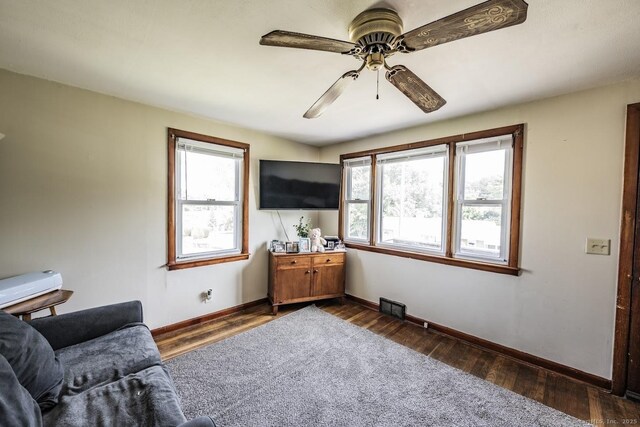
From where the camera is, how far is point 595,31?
134 cm

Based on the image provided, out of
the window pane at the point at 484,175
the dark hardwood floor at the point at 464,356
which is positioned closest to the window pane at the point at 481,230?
the window pane at the point at 484,175

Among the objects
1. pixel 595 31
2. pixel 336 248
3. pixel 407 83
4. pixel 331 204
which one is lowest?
pixel 336 248

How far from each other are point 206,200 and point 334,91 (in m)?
2.07

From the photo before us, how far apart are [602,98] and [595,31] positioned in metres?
0.93

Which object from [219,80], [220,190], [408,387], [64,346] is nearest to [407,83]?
[219,80]

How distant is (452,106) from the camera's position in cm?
239

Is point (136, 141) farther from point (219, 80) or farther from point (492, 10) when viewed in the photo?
point (492, 10)

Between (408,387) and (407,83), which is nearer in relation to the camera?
(407,83)

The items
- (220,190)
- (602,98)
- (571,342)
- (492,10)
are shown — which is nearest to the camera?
(492,10)

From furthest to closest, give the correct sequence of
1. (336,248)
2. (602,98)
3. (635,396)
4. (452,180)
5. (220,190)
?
(336,248)
(220,190)
(452,180)
(602,98)
(635,396)

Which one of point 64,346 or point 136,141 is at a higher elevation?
point 136,141

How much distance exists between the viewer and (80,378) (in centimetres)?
132

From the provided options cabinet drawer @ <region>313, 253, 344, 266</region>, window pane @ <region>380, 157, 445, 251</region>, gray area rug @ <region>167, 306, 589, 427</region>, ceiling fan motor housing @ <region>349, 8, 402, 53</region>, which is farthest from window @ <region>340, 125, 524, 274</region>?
ceiling fan motor housing @ <region>349, 8, 402, 53</region>

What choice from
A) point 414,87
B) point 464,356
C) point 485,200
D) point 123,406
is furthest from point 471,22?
point 464,356
